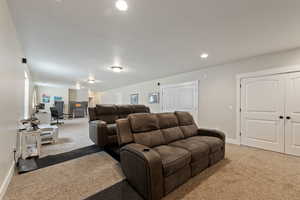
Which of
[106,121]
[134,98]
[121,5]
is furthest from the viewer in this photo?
[134,98]

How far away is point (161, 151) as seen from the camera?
203cm

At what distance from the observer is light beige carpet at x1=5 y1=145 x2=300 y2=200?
173cm

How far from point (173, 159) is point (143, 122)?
882 millimetres

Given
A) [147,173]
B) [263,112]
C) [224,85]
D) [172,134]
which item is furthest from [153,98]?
[147,173]

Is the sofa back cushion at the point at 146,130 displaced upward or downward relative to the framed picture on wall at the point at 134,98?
downward

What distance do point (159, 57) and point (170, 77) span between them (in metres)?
2.42

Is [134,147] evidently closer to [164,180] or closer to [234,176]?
[164,180]

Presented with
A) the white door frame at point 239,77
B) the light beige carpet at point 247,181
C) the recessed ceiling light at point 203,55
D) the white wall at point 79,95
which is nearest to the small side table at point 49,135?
the light beige carpet at point 247,181

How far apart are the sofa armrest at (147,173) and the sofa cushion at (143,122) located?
21.6 inches

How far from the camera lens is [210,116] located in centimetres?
460

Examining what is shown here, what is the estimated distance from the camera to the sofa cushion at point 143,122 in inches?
91.8

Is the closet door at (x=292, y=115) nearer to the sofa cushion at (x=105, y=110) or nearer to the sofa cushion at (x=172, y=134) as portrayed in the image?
the sofa cushion at (x=172, y=134)

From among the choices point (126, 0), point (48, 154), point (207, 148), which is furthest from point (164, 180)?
point (48, 154)

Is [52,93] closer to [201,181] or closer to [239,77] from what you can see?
[201,181]
